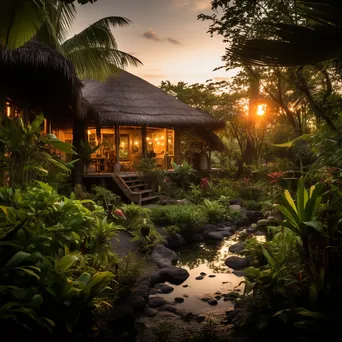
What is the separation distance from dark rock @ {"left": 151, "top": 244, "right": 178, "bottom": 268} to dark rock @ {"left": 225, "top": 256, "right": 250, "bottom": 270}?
1.06 metres

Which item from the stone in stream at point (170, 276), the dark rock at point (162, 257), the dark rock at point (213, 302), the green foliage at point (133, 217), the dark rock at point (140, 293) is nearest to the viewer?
the dark rock at point (140, 293)

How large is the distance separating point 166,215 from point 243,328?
518 centimetres

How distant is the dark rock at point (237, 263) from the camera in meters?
6.30

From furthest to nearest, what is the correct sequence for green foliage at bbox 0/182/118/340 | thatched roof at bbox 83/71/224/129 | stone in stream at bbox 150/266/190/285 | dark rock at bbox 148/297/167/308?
thatched roof at bbox 83/71/224/129
stone in stream at bbox 150/266/190/285
dark rock at bbox 148/297/167/308
green foliage at bbox 0/182/118/340

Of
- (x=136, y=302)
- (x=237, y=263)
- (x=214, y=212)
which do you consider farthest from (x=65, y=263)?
(x=214, y=212)

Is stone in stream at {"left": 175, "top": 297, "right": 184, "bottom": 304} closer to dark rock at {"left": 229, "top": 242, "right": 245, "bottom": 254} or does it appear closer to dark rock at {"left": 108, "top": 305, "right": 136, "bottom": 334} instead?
dark rock at {"left": 108, "top": 305, "right": 136, "bottom": 334}

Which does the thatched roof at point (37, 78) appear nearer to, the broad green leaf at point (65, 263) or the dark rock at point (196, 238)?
the dark rock at point (196, 238)

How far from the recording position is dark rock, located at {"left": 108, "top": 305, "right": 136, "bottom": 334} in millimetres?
3535

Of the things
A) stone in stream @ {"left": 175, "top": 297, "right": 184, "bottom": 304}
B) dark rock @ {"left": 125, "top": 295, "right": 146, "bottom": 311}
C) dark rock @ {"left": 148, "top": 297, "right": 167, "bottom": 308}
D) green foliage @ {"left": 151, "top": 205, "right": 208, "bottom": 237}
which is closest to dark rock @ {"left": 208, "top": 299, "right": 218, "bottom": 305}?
stone in stream @ {"left": 175, "top": 297, "right": 184, "bottom": 304}

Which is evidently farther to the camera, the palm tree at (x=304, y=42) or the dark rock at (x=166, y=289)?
the dark rock at (x=166, y=289)

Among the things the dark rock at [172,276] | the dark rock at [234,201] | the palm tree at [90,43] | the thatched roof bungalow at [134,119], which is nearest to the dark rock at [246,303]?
the dark rock at [172,276]

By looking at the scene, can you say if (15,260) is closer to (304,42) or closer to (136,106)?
(304,42)

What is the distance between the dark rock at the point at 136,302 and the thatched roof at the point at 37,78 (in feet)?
16.4

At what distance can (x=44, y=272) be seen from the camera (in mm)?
2656
